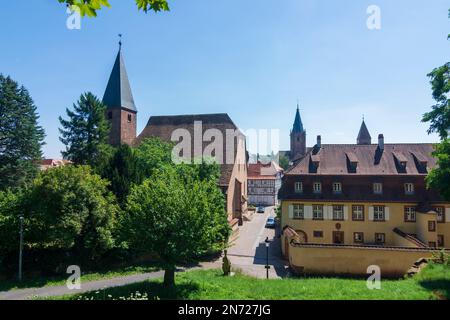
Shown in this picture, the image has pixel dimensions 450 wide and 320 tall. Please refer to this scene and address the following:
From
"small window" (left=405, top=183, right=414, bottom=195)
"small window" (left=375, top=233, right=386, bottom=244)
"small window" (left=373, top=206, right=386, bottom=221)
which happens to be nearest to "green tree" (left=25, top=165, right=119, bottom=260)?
"small window" (left=373, top=206, right=386, bottom=221)

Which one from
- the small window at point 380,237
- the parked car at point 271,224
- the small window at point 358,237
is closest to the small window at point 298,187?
the small window at point 358,237

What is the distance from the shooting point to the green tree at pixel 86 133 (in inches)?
1448

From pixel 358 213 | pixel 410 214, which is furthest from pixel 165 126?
pixel 410 214

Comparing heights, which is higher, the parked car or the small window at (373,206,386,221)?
the small window at (373,206,386,221)

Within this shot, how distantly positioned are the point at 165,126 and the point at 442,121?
34538mm

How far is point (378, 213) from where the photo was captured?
97.2 feet

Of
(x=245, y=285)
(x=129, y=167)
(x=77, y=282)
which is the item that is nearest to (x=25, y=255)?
(x=77, y=282)

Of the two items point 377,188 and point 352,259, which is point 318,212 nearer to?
point 377,188

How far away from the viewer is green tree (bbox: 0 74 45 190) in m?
36.7

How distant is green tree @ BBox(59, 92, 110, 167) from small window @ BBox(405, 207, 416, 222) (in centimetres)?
3040

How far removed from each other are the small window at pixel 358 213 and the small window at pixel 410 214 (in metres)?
3.68

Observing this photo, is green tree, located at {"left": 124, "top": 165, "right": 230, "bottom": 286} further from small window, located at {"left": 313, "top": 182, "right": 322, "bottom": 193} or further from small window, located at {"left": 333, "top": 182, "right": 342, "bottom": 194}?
small window, located at {"left": 333, "top": 182, "right": 342, "bottom": 194}

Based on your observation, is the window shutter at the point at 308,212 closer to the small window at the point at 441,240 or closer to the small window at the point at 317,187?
the small window at the point at 317,187
